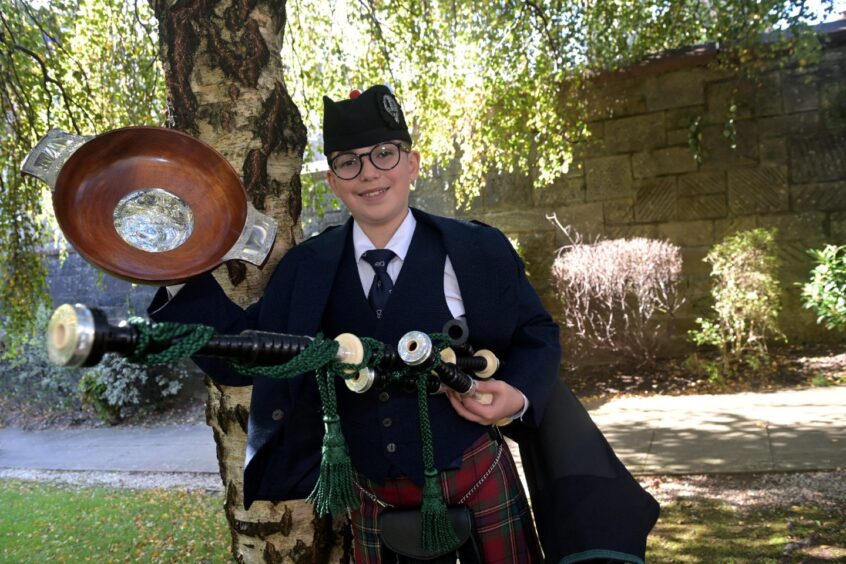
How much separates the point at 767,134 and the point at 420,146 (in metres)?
3.51

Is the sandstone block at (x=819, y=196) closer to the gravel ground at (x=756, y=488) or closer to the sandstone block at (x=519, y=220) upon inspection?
the sandstone block at (x=519, y=220)

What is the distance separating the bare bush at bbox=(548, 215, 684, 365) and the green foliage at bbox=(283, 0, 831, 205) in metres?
1.08

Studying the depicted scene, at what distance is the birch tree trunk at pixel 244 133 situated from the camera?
7.11 ft

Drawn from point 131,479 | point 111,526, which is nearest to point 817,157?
point 111,526

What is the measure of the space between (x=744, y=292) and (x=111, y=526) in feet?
18.6

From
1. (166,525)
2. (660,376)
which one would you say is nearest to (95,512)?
(166,525)

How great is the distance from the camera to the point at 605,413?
19.5ft

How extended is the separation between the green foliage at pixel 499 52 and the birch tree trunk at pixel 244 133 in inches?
104

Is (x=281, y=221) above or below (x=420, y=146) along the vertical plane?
below

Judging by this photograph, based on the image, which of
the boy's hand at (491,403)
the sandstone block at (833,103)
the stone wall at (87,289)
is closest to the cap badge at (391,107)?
the boy's hand at (491,403)

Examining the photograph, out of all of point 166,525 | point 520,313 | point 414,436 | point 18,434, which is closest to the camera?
point 414,436

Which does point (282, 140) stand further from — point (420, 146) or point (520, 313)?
point (420, 146)

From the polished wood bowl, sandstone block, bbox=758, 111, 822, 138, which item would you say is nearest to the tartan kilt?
the polished wood bowl

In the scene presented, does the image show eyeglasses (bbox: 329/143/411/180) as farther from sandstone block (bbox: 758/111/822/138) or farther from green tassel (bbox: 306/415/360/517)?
sandstone block (bbox: 758/111/822/138)
